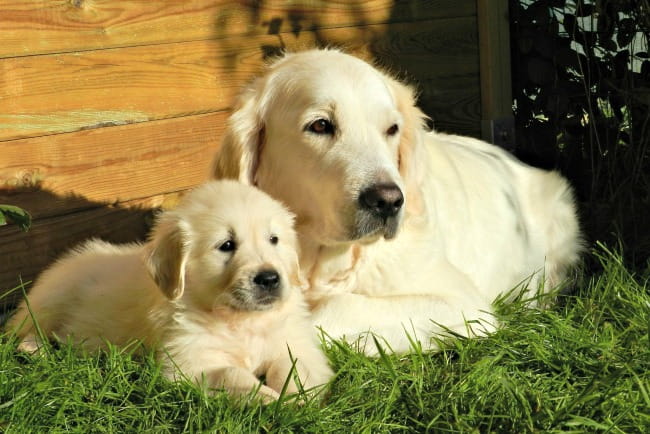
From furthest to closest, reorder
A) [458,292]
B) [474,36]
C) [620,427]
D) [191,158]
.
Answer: [474,36] < [191,158] < [458,292] < [620,427]

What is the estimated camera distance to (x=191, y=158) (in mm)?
5074

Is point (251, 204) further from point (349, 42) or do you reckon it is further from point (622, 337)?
point (349, 42)

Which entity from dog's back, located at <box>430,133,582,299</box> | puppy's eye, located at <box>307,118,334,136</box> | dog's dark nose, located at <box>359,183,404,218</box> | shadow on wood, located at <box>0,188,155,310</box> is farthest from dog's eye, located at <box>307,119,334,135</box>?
shadow on wood, located at <box>0,188,155,310</box>

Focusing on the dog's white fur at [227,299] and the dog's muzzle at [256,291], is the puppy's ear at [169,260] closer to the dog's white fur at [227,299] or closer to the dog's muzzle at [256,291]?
the dog's white fur at [227,299]

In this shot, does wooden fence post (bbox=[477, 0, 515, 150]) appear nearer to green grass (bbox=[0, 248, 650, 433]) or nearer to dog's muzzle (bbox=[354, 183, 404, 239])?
green grass (bbox=[0, 248, 650, 433])

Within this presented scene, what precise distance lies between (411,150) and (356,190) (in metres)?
0.62

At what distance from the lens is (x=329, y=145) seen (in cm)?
362

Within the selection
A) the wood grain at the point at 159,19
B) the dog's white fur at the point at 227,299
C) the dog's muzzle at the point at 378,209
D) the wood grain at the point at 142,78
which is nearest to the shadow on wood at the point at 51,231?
the wood grain at the point at 142,78

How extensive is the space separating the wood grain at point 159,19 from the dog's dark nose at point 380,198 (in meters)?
1.88

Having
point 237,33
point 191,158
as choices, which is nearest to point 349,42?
point 237,33

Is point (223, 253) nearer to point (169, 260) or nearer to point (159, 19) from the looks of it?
point (169, 260)

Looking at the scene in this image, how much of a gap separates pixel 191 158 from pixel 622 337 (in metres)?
2.49

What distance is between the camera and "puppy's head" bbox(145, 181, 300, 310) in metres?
3.12

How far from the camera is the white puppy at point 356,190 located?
11.6 ft
